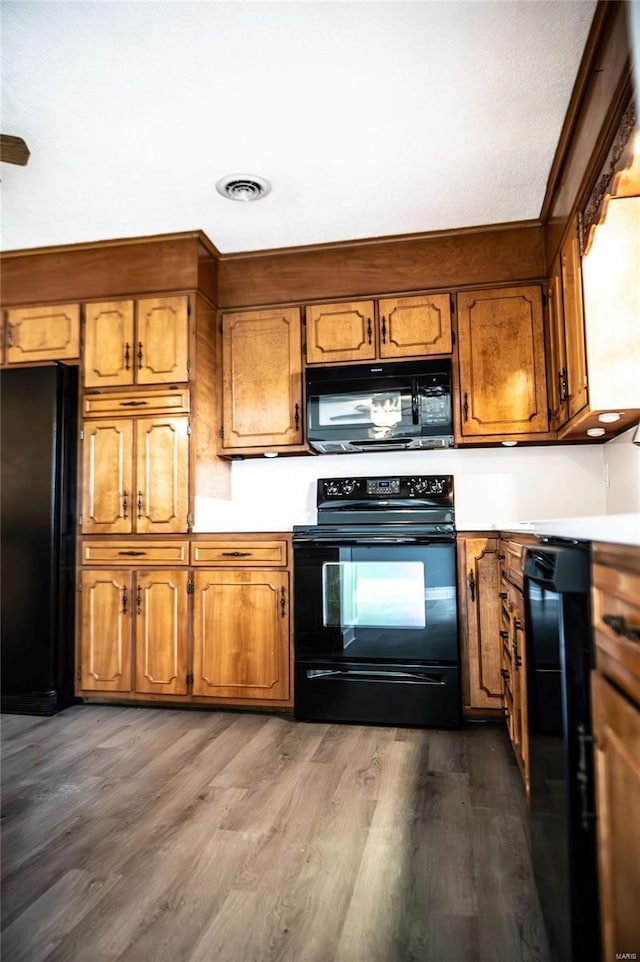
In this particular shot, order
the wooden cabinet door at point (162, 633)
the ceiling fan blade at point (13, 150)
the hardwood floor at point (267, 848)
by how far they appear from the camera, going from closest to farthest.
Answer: the hardwood floor at point (267, 848) < the ceiling fan blade at point (13, 150) < the wooden cabinet door at point (162, 633)

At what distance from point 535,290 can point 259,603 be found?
213cm

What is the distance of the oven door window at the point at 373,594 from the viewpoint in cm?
283

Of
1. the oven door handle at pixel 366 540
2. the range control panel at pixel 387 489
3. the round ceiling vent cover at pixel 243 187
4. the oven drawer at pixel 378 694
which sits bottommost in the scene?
the oven drawer at pixel 378 694

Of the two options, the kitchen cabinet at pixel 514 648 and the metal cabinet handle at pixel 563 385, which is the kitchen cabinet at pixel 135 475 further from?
the metal cabinet handle at pixel 563 385

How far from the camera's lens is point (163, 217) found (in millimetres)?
3088

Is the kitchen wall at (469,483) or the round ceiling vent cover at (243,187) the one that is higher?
the round ceiling vent cover at (243,187)

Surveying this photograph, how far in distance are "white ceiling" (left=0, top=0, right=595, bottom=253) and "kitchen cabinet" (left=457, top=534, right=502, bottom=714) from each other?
5.48ft

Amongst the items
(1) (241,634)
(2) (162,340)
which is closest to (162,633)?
(1) (241,634)

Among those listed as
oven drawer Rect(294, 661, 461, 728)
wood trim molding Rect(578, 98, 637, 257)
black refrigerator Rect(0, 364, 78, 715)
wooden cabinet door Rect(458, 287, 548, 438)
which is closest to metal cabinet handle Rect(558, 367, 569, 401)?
wooden cabinet door Rect(458, 287, 548, 438)

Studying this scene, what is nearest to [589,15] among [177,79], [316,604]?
[177,79]

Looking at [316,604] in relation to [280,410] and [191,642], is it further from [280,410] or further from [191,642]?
[280,410]

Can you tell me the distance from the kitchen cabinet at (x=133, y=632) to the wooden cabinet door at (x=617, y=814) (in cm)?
242

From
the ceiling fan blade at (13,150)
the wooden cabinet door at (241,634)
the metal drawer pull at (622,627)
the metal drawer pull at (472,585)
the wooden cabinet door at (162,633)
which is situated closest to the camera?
the metal drawer pull at (622,627)

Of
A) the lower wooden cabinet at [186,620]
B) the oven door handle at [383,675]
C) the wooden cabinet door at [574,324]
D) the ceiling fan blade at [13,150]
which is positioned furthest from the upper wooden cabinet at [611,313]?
the ceiling fan blade at [13,150]
